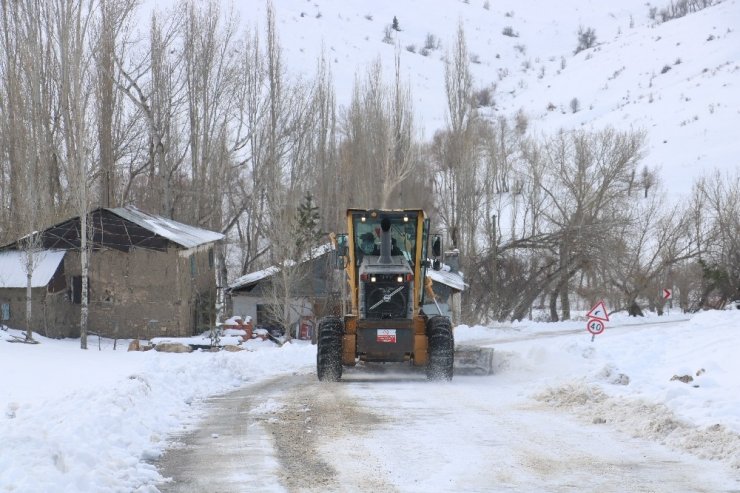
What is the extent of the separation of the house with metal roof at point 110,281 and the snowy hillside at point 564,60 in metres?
24.8

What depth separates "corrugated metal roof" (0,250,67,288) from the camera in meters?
35.2

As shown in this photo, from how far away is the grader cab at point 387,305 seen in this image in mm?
17781

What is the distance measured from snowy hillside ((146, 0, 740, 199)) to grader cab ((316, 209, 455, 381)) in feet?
129

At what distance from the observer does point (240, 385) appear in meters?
18.4

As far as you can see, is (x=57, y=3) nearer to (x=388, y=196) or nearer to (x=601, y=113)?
(x=388, y=196)

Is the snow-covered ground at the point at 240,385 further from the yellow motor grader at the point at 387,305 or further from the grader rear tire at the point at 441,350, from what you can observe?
the yellow motor grader at the point at 387,305

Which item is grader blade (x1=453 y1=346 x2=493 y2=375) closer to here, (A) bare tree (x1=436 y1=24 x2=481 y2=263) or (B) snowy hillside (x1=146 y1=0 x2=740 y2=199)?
(A) bare tree (x1=436 y1=24 x2=481 y2=263)

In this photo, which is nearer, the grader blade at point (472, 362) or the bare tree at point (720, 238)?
the grader blade at point (472, 362)

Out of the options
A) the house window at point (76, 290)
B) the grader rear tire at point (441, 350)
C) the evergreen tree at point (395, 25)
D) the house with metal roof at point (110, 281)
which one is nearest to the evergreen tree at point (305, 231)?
the house with metal roof at point (110, 281)

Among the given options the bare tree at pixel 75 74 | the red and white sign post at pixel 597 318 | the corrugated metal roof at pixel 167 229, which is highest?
the bare tree at pixel 75 74

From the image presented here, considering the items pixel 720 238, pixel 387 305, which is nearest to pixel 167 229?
pixel 387 305

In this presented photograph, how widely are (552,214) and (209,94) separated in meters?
22.0

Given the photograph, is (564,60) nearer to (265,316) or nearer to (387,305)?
(265,316)

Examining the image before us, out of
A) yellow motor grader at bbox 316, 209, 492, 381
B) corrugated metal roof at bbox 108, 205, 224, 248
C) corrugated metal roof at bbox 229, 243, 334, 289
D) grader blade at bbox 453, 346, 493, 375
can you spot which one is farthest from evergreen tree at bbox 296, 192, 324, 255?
yellow motor grader at bbox 316, 209, 492, 381
